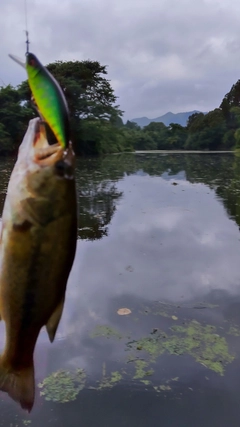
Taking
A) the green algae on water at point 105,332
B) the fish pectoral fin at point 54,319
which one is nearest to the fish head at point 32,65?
the fish pectoral fin at point 54,319

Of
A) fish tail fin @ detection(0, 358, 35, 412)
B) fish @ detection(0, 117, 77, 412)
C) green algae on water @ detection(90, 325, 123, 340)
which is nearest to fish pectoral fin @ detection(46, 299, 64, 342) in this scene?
fish @ detection(0, 117, 77, 412)

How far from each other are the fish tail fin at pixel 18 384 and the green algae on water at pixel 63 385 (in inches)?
79.2

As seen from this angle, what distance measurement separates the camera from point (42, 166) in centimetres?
106

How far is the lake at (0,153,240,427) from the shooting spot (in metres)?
3.05

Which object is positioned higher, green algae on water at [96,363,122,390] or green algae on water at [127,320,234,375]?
green algae on water at [127,320,234,375]

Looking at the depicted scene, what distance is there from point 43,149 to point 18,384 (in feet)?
2.21

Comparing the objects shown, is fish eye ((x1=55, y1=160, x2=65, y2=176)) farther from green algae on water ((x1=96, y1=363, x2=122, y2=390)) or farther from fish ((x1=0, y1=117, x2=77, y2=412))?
green algae on water ((x1=96, y1=363, x2=122, y2=390))

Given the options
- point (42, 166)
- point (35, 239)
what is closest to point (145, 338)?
point (35, 239)

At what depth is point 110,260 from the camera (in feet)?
20.1

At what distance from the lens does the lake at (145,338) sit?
3047 mm

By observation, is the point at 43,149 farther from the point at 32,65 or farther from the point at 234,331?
the point at 234,331

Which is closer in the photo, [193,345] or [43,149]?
[43,149]

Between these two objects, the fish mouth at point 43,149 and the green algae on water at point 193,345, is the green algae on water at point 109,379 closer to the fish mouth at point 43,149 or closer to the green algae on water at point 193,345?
the green algae on water at point 193,345

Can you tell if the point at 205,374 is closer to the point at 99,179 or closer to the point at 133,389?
the point at 133,389
